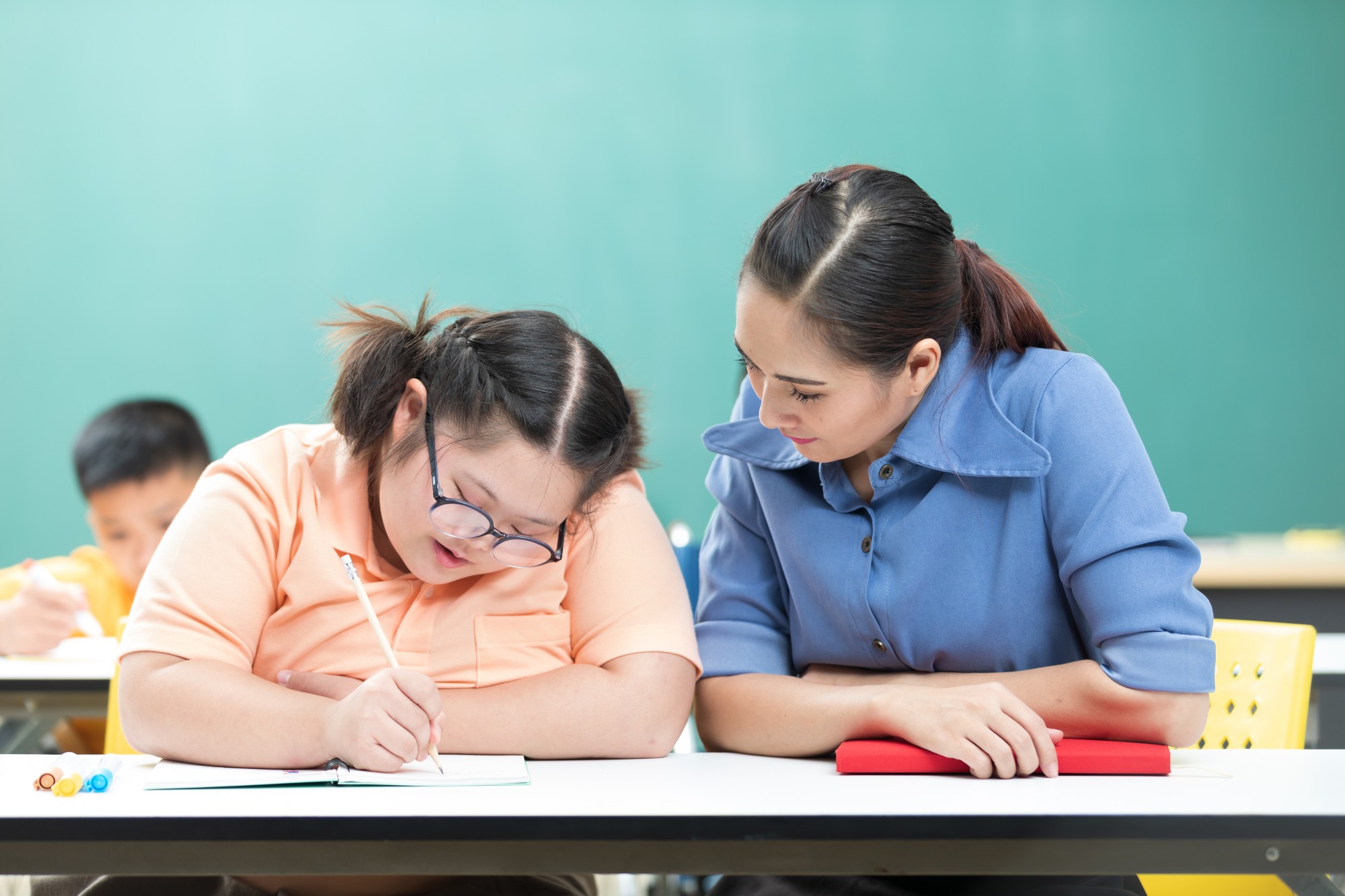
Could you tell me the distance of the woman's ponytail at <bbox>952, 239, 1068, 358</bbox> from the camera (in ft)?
3.92

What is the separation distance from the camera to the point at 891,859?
2.53 ft

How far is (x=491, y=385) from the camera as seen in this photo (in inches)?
42.9

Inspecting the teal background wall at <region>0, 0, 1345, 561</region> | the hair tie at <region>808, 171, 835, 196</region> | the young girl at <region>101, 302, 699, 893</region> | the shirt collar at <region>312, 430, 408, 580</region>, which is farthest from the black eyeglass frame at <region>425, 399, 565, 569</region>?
the teal background wall at <region>0, 0, 1345, 561</region>

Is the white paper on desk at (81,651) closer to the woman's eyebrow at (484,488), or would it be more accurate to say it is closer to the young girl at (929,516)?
the woman's eyebrow at (484,488)

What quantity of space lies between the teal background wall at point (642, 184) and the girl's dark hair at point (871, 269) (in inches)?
98.2

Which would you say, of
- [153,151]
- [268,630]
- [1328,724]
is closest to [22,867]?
[268,630]

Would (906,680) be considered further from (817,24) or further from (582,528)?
(817,24)

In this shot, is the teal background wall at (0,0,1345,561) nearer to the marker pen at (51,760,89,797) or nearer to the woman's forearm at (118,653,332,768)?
the woman's forearm at (118,653,332,768)

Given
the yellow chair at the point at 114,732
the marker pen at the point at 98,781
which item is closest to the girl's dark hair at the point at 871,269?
the marker pen at the point at 98,781

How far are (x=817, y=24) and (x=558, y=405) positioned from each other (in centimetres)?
304

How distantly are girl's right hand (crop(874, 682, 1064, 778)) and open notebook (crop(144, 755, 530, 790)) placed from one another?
35cm

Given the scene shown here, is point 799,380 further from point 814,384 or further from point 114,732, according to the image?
point 114,732

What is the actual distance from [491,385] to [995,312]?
1.85ft

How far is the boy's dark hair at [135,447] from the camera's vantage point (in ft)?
7.82
